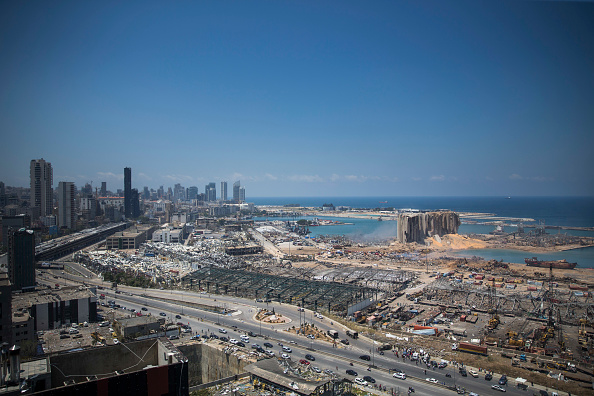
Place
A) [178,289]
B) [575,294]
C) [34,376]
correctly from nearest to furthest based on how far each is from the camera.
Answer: [34,376] < [575,294] < [178,289]

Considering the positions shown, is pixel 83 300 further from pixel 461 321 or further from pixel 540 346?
pixel 540 346

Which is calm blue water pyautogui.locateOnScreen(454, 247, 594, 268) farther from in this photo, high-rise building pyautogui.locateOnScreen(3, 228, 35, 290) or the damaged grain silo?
high-rise building pyautogui.locateOnScreen(3, 228, 35, 290)

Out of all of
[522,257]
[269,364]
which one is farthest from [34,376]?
[522,257]

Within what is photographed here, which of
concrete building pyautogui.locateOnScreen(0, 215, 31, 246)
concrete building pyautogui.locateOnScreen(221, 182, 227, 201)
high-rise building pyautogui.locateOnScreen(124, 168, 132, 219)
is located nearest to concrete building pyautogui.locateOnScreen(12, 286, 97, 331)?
concrete building pyautogui.locateOnScreen(0, 215, 31, 246)

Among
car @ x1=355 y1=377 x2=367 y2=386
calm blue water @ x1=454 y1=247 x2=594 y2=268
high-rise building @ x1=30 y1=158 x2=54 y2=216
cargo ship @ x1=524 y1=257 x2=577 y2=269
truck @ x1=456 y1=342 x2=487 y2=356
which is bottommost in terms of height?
calm blue water @ x1=454 y1=247 x2=594 y2=268

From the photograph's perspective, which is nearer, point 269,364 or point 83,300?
point 269,364

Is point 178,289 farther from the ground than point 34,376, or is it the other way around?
point 34,376
